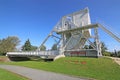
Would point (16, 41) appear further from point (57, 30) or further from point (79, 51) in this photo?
point (79, 51)

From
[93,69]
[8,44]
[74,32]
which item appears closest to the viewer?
[93,69]

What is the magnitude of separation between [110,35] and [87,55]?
21.5 ft

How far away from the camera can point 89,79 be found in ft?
33.1

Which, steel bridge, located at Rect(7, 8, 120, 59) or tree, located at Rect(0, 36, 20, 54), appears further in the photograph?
tree, located at Rect(0, 36, 20, 54)

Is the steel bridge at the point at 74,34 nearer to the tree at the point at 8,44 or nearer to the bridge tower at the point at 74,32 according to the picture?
the bridge tower at the point at 74,32

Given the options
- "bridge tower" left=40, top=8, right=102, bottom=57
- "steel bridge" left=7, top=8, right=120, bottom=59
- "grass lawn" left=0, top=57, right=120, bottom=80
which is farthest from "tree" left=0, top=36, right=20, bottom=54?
"grass lawn" left=0, top=57, right=120, bottom=80

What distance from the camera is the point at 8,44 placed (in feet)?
226

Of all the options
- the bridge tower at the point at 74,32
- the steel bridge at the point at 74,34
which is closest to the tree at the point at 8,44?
the steel bridge at the point at 74,34

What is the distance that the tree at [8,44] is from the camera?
67.0 meters

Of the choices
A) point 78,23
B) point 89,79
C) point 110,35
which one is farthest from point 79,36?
point 89,79

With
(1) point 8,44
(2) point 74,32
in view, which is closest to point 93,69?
(2) point 74,32

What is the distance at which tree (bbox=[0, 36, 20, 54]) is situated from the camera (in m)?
67.0

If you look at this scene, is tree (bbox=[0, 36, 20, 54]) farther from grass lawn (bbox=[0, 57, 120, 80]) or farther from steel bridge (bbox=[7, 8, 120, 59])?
grass lawn (bbox=[0, 57, 120, 80])

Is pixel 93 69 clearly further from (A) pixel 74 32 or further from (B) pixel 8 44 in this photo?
(B) pixel 8 44
